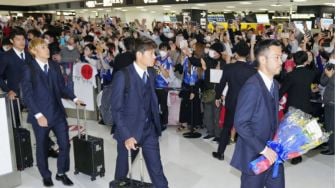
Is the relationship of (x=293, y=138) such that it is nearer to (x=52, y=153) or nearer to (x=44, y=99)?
(x=44, y=99)

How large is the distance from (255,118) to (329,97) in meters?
2.81

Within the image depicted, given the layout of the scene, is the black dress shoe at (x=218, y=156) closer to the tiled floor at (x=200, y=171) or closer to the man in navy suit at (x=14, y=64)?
the tiled floor at (x=200, y=171)

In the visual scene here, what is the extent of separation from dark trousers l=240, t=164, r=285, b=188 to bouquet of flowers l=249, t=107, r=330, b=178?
0.59 ft

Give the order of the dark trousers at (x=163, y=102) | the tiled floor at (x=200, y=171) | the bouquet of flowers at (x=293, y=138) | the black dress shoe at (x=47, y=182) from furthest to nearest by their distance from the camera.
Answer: the dark trousers at (x=163, y=102) < the tiled floor at (x=200, y=171) < the black dress shoe at (x=47, y=182) < the bouquet of flowers at (x=293, y=138)

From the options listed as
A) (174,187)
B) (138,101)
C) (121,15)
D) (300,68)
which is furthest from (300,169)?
(121,15)

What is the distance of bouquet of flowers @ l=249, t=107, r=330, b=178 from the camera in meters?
2.43

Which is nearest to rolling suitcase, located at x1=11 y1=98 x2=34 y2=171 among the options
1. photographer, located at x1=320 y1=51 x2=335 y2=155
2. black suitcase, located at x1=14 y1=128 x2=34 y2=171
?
black suitcase, located at x1=14 y1=128 x2=34 y2=171

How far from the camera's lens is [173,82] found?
6559 mm

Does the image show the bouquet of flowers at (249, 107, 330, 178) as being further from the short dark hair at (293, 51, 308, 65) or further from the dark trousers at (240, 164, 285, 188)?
the short dark hair at (293, 51, 308, 65)

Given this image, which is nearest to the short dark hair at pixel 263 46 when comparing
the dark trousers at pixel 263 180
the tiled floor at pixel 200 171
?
the dark trousers at pixel 263 180

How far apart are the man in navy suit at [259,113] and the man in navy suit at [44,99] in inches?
82.7

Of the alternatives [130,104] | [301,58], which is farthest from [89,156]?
[301,58]

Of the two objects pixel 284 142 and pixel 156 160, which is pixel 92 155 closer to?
pixel 156 160

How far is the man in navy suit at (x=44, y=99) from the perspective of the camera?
387 cm
